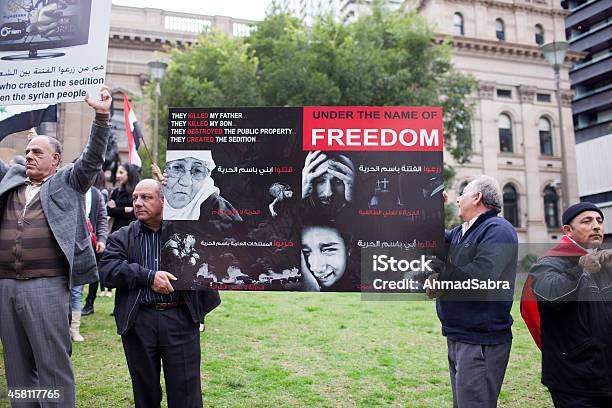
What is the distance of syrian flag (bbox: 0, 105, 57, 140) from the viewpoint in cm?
582

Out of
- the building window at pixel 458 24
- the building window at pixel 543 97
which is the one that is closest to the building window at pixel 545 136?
the building window at pixel 543 97

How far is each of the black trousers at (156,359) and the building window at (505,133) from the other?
37.9 m

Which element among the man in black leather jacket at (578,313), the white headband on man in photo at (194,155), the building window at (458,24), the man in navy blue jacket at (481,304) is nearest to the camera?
the man in black leather jacket at (578,313)

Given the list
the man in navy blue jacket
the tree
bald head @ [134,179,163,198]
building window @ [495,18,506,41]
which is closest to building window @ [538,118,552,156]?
building window @ [495,18,506,41]

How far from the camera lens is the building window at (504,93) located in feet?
127

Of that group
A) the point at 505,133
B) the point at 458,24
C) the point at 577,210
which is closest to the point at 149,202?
the point at 577,210

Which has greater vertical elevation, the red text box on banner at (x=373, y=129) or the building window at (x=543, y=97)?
the building window at (x=543, y=97)

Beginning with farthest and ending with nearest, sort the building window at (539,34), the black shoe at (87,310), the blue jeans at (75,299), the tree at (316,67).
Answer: the building window at (539,34) < the tree at (316,67) < the black shoe at (87,310) < the blue jeans at (75,299)

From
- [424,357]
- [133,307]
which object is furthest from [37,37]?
[424,357]

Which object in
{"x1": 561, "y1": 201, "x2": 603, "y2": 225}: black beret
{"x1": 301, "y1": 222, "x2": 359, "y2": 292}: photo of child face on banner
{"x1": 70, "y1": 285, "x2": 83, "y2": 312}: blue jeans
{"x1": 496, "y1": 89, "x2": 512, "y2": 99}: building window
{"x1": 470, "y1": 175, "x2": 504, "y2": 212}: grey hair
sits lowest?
{"x1": 70, "y1": 285, "x2": 83, "y2": 312}: blue jeans

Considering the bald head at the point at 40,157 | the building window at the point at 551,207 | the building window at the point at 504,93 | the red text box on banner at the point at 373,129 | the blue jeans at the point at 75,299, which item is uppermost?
the building window at the point at 504,93

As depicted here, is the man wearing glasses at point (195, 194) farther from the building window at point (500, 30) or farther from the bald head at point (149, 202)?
the building window at point (500, 30)

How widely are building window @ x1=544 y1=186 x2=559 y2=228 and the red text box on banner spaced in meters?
38.2

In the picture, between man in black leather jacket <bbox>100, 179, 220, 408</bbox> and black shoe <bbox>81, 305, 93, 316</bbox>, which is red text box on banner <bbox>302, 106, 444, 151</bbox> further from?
black shoe <bbox>81, 305, 93, 316</bbox>
